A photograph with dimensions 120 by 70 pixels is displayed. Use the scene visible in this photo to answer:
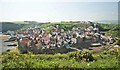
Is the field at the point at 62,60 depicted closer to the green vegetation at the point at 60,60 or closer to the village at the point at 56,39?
the green vegetation at the point at 60,60

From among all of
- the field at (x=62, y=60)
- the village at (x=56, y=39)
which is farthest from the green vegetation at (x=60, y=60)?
the village at (x=56, y=39)

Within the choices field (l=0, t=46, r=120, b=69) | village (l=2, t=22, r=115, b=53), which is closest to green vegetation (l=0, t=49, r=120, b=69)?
field (l=0, t=46, r=120, b=69)

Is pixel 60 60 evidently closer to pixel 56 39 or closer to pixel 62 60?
pixel 62 60

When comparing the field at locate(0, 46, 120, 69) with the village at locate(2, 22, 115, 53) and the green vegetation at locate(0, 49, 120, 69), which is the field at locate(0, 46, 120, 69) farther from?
the village at locate(2, 22, 115, 53)

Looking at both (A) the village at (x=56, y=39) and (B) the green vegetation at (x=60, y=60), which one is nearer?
(B) the green vegetation at (x=60, y=60)

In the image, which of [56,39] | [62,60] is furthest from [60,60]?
[56,39]

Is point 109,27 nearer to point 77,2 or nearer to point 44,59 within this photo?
point 77,2
